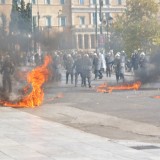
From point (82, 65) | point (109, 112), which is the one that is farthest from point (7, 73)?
point (82, 65)

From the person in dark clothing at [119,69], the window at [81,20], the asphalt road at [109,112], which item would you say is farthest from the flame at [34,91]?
the window at [81,20]

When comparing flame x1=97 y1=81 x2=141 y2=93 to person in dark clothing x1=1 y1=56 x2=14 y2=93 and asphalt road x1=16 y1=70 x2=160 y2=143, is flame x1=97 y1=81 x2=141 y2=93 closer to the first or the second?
asphalt road x1=16 y1=70 x2=160 y2=143

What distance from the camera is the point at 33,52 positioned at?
22.8 m

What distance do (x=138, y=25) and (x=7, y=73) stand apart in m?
29.7

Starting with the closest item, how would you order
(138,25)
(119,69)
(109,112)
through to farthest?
(109,112)
(119,69)
(138,25)

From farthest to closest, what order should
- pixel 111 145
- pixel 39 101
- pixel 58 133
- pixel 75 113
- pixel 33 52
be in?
pixel 33 52 → pixel 39 101 → pixel 75 113 → pixel 58 133 → pixel 111 145

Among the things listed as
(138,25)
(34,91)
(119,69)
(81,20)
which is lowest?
(34,91)

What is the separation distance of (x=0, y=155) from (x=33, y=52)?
1293cm

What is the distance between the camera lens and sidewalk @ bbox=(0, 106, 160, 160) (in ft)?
32.8

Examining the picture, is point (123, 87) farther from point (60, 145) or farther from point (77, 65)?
point (60, 145)

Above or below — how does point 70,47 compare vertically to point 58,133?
above

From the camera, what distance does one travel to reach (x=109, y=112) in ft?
56.0

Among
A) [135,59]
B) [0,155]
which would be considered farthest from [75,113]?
[135,59]

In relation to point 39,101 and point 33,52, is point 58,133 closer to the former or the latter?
point 39,101
